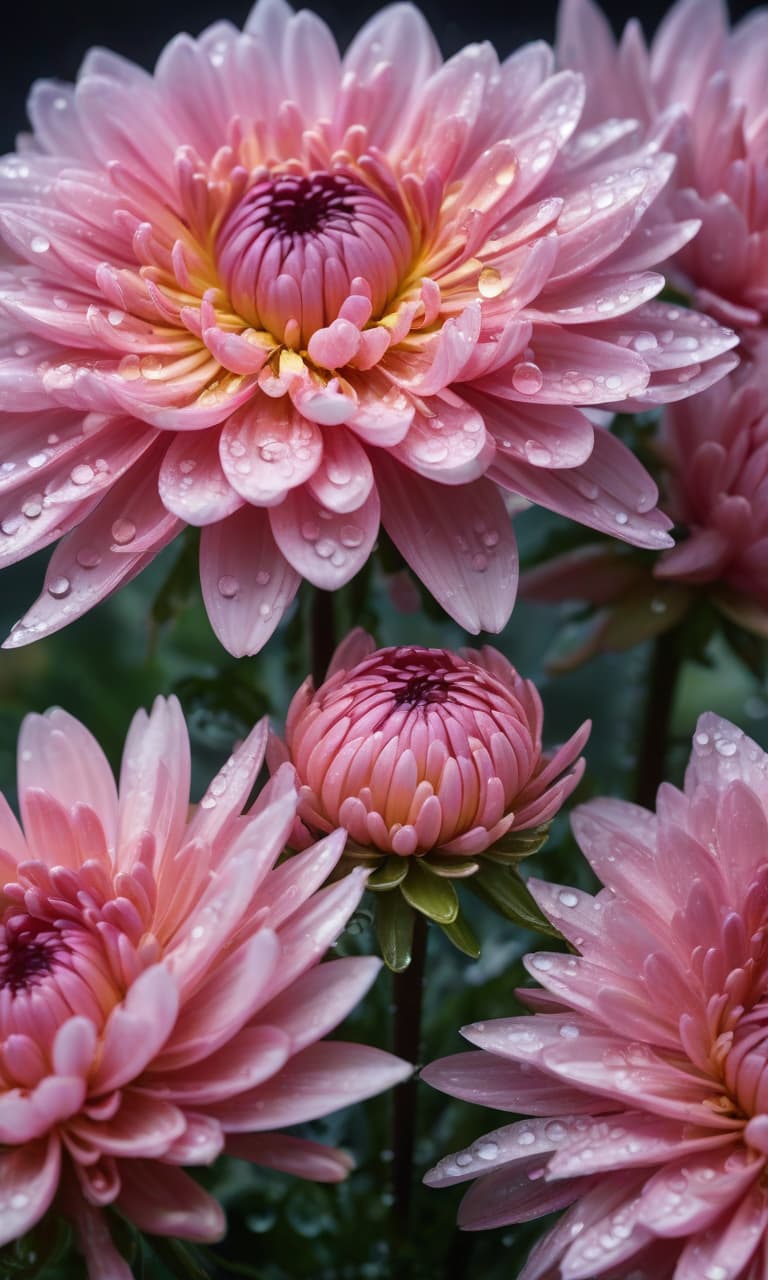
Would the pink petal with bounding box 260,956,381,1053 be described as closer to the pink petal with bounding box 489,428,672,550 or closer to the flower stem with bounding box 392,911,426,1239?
the flower stem with bounding box 392,911,426,1239

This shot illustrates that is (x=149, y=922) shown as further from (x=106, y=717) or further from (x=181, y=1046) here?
(x=106, y=717)

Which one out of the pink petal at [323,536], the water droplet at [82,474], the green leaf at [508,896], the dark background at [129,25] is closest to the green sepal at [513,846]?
the green leaf at [508,896]

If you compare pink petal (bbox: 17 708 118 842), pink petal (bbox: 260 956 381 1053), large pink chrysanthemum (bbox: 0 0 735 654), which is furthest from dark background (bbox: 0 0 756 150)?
pink petal (bbox: 260 956 381 1053)

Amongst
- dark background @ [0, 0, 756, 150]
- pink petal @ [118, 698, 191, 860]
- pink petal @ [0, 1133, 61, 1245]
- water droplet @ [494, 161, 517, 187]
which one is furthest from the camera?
dark background @ [0, 0, 756, 150]

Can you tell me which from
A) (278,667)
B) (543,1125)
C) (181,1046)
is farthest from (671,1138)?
(278,667)

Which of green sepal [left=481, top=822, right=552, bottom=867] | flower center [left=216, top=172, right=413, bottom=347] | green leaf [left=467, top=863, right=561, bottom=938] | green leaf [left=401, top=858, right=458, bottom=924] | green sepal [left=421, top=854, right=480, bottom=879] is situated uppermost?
flower center [left=216, top=172, right=413, bottom=347]

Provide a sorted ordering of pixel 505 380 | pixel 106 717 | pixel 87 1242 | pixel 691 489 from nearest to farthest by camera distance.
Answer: pixel 87 1242, pixel 505 380, pixel 691 489, pixel 106 717
